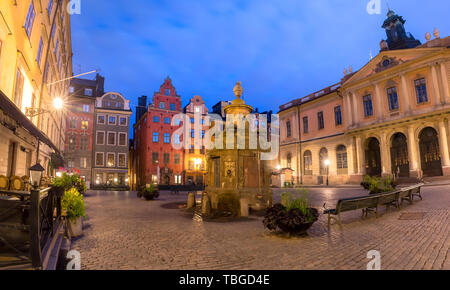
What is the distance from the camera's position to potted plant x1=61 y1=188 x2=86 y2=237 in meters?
6.21

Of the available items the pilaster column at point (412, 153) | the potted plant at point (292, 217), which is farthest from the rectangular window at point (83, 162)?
the pilaster column at point (412, 153)

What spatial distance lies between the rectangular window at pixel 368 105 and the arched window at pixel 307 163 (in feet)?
29.9

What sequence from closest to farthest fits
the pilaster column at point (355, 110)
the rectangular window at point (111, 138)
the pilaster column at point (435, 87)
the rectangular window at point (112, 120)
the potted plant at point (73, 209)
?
the potted plant at point (73, 209)
the pilaster column at point (435, 87)
the pilaster column at point (355, 110)
the rectangular window at point (111, 138)
the rectangular window at point (112, 120)

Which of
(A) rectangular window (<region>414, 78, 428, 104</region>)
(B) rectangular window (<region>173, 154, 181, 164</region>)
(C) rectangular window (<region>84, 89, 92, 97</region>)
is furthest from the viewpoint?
(B) rectangular window (<region>173, 154, 181, 164</region>)

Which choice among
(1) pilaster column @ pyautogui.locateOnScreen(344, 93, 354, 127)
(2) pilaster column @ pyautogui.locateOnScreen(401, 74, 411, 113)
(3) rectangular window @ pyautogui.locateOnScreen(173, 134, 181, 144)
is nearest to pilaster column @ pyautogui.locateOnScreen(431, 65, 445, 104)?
(2) pilaster column @ pyautogui.locateOnScreen(401, 74, 411, 113)

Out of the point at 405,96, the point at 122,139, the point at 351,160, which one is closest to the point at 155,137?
the point at 122,139

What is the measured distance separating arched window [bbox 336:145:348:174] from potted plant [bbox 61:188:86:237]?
29415 mm

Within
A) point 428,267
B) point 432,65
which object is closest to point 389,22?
point 432,65

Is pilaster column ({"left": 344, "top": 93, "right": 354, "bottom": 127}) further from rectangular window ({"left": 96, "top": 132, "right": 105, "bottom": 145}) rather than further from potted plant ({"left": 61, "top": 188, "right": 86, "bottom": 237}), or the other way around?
rectangular window ({"left": 96, "top": 132, "right": 105, "bottom": 145})

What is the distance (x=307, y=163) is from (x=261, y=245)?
31.2m

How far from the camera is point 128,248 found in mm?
5254

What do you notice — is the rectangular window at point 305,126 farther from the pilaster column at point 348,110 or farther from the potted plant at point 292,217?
the potted plant at point 292,217

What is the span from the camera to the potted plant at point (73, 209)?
20.4 ft
